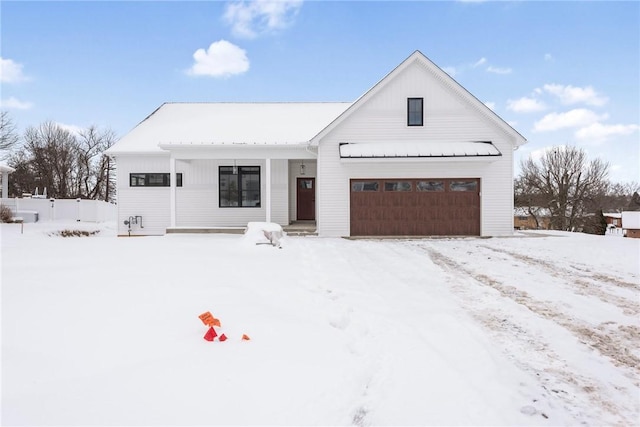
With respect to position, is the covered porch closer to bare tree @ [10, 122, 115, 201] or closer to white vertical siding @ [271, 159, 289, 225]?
white vertical siding @ [271, 159, 289, 225]

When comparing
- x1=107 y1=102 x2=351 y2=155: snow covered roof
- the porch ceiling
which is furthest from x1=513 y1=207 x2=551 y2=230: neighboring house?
the porch ceiling

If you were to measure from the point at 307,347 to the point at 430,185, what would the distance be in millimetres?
11249

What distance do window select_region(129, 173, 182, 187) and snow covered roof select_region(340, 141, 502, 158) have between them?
7376 mm

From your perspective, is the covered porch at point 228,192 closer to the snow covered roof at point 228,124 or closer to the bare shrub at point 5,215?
the snow covered roof at point 228,124

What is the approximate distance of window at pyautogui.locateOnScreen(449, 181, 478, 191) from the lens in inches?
542

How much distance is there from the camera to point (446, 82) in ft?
44.6

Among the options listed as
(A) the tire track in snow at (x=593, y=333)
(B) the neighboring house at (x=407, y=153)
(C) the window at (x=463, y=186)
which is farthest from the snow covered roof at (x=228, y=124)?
(A) the tire track in snow at (x=593, y=333)

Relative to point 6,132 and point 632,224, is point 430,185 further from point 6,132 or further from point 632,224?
point 6,132

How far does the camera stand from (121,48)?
20.8 metres

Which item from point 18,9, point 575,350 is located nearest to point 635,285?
point 575,350

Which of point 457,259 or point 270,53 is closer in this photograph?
point 457,259

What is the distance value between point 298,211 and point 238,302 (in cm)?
1179

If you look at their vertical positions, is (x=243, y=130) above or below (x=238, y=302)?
above

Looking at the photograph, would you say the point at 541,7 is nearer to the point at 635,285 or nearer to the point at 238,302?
the point at 635,285
